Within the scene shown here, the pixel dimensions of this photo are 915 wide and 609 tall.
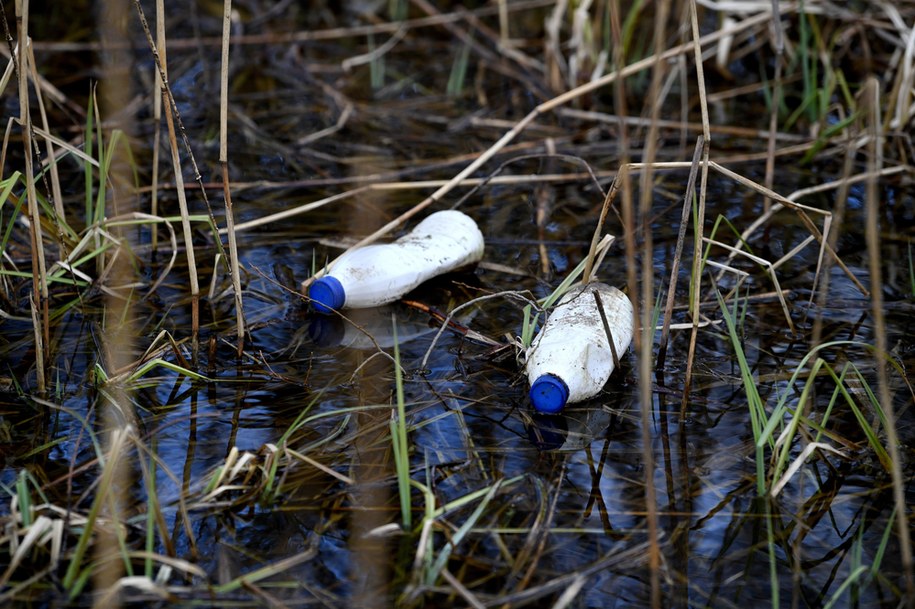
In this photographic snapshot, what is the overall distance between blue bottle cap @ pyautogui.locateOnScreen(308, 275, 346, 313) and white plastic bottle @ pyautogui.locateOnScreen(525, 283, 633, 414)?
671mm

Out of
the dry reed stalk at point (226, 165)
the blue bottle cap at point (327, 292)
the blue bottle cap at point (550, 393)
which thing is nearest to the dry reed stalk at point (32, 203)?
the dry reed stalk at point (226, 165)

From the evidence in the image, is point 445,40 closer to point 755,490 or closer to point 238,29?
point 238,29

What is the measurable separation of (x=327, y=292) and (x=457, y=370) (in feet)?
1.61

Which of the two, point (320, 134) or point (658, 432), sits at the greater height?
Result: point (320, 134)

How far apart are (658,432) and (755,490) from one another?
1.00 feet

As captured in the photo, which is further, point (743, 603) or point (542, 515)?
point (542, 515)

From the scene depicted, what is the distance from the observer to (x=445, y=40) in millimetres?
6164

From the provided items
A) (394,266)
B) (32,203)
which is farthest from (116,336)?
(394,266)

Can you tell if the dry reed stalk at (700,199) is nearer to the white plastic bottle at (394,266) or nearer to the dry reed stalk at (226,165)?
the white plastic bottle at (394,266)

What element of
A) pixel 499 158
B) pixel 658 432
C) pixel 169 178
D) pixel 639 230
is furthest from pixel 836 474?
pixel 169 178

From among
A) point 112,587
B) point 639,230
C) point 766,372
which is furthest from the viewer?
point 639,230

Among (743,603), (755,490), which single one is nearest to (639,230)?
(755,490)

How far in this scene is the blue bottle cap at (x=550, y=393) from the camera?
236cm

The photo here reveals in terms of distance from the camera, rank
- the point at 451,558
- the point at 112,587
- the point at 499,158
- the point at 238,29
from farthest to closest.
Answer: the point at 238,29
the point at 499,158
the point at 451,558
the point at 112,587
